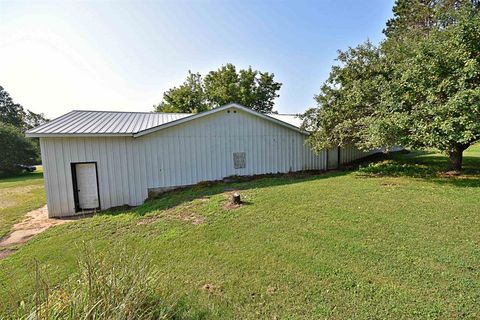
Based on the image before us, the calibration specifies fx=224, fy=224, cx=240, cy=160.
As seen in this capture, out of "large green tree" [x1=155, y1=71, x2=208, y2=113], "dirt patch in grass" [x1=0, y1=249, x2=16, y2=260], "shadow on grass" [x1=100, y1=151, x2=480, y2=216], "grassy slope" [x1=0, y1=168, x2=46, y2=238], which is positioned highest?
"large green tree" [x1=155, y1=71, x2=208, y2=113]

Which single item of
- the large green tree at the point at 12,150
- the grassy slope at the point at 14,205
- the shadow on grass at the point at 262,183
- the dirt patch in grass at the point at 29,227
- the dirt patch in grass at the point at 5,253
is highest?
the large green tree at the point at 12,150

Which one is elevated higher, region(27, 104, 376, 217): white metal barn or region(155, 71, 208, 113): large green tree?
region(155, 71, 208, 113): large green tree

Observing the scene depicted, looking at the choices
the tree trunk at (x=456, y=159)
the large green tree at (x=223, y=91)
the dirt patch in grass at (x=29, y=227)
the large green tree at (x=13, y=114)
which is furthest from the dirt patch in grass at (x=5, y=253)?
the large green tree at (x=13, y=114)

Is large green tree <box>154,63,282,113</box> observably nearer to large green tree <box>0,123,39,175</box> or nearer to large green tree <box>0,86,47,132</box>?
large green tree <box>0,123,39,175</box>

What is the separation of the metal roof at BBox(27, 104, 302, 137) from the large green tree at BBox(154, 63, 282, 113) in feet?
52.7

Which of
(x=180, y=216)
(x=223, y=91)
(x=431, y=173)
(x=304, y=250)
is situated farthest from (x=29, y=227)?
(x=223, y=91)

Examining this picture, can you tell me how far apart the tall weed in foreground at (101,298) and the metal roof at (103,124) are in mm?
6741

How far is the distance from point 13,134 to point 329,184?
1254 inches

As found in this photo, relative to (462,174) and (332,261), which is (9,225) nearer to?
(332,261)

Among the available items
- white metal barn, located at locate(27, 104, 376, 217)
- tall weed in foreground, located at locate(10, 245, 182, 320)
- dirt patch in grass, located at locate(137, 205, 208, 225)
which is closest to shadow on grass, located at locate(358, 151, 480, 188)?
white metal barn, located at locate(27, 104, 376, 217)

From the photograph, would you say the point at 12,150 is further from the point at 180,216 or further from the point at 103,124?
the point at 180,216

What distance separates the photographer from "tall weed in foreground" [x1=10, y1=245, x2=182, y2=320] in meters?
1.96

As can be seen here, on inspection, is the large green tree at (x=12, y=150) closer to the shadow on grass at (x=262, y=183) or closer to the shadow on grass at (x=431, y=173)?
the shadow on grass at (x=262, y=183)

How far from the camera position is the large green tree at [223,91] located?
89.9 feet
